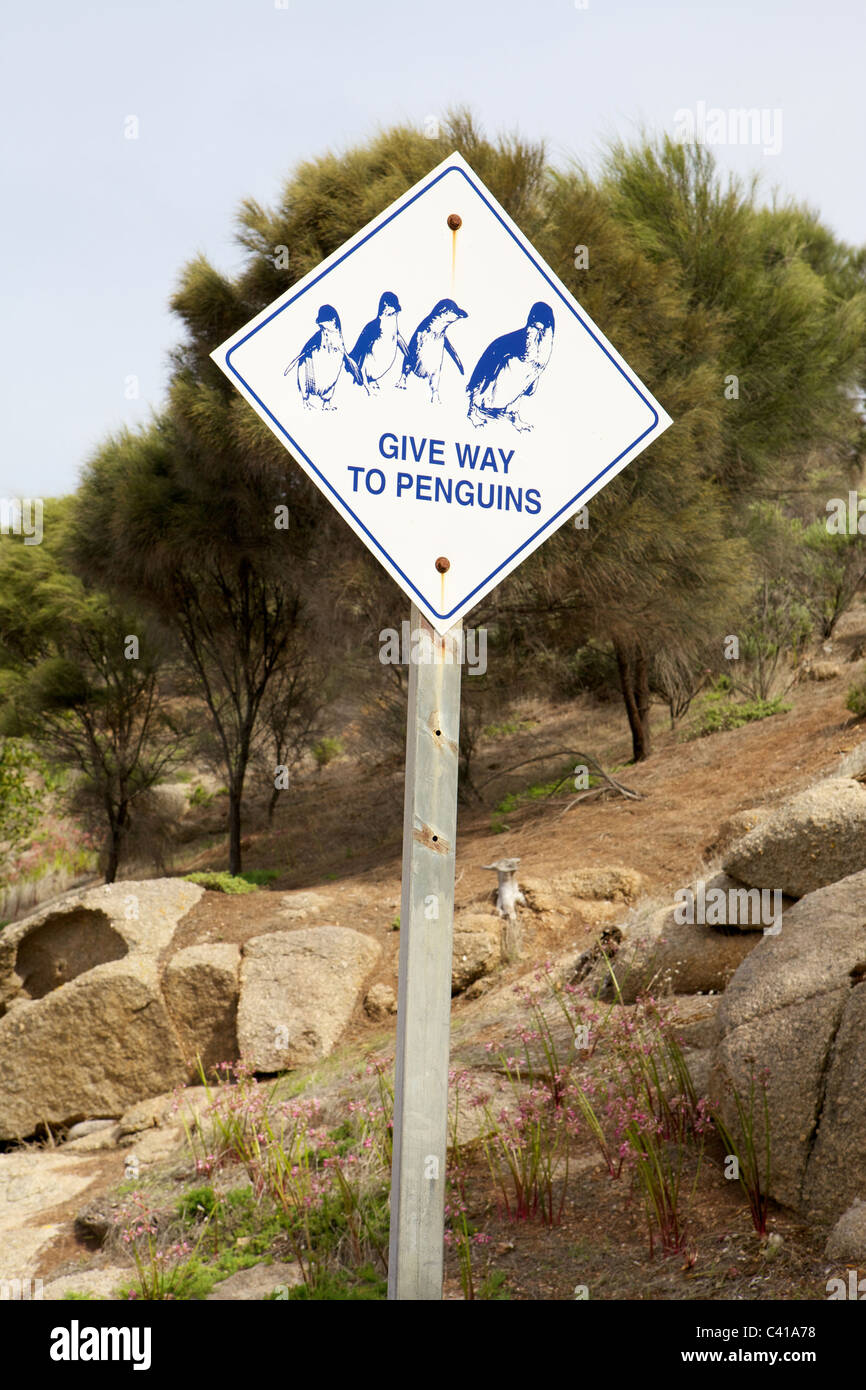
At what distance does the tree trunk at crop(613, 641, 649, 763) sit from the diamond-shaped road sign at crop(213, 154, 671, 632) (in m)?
11.6

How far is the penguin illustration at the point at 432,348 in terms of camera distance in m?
2.56

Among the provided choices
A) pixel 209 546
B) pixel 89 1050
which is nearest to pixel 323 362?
pixel 89 1050

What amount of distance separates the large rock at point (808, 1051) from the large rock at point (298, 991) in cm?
446

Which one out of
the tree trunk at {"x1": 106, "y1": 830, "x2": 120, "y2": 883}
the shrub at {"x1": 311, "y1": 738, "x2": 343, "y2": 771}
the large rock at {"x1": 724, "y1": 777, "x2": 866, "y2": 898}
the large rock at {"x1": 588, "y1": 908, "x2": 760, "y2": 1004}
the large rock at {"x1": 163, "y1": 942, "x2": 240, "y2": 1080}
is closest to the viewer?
the large rock at {"x1": 724, "y1": 777, "x2": 866, "y2": 898}

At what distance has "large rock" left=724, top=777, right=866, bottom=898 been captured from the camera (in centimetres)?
602

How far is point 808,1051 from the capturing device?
3.93m

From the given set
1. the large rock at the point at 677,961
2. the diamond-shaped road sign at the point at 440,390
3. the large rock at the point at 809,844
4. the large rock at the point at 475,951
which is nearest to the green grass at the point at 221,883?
the large rock at the point at 475,951

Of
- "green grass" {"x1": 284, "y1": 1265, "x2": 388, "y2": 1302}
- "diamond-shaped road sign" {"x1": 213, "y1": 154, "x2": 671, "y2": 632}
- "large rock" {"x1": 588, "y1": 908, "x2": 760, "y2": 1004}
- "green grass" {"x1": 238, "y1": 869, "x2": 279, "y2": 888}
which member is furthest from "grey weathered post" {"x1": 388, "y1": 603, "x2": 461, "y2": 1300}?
"green grass" {"x1": 238, "y1": 869, "x2": 279, "y2": 888}

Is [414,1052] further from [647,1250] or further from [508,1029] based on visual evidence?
[508,1029]

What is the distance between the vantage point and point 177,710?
2098cm

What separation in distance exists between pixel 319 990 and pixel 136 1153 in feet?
5.78

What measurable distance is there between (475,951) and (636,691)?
742cm

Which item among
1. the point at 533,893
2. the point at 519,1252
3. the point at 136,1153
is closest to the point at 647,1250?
the point at 519,1252

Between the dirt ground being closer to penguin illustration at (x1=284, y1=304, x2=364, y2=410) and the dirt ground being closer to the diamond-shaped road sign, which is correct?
the diamond-shaped road sign
